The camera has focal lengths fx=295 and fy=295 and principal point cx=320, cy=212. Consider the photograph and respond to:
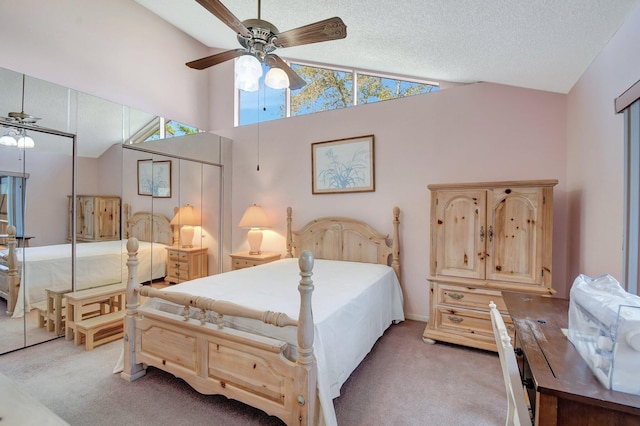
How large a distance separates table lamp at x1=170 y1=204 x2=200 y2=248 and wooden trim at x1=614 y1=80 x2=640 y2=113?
4501mm

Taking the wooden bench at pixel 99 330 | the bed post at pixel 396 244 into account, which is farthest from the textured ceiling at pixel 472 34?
the wooden bench at pixel 99 330

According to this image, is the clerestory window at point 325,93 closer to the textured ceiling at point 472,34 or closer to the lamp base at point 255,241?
the textured ceiling at point 472,34

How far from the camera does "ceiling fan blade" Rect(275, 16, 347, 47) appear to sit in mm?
1768

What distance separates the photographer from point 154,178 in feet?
12.7

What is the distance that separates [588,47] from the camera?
195 cm

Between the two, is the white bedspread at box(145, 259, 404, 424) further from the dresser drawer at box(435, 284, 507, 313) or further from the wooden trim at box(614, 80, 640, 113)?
the wooden trim at box(614, 80, 640, 113)

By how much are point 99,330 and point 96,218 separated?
122 centimetres

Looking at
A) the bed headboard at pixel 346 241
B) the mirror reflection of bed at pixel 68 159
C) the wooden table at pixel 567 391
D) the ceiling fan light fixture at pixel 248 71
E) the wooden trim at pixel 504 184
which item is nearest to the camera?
the wooden table at pixel 567 391

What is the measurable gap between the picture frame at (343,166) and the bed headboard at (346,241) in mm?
437

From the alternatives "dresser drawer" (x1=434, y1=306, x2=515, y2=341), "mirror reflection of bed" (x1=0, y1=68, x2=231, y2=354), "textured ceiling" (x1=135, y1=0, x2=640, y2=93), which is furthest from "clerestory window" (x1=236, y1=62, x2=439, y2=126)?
"dresser drawer" (x1=434, y1=306, x2=515, y2=341)

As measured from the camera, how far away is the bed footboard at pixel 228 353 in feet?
4.92

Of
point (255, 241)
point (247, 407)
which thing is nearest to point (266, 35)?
point (247, 407)

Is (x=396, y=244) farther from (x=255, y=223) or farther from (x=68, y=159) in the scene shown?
(x=68, y=159)

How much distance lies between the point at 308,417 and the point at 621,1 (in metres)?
2.66
